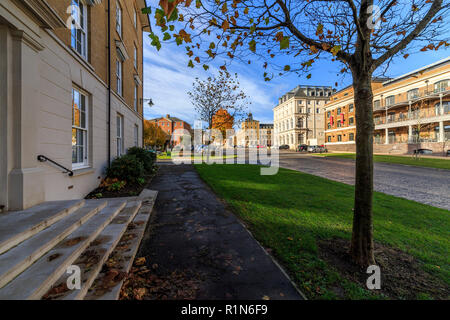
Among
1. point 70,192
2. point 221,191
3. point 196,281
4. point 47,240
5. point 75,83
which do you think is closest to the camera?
point 196,281

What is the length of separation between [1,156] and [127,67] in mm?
9674

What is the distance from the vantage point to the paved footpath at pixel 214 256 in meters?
2.25

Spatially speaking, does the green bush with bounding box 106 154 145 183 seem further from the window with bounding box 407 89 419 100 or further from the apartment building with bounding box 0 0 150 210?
the window with bounding box 407 89 419 100

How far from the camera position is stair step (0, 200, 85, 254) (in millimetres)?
2393

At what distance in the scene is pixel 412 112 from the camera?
3111cm

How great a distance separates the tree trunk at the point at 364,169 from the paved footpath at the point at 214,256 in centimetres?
137

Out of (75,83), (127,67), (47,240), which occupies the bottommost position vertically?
(47,240)

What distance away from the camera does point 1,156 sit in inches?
130

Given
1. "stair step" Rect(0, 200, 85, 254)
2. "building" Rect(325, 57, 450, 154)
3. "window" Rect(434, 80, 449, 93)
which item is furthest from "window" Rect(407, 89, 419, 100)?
"stair step" Rect(0, 200, 85, 254)

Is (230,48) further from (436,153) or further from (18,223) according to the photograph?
(436,153)

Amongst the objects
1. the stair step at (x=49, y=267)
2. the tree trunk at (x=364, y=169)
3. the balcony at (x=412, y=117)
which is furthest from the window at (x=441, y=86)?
the stair step at (x=49, y=267)

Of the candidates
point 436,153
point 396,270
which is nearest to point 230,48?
point 396,270

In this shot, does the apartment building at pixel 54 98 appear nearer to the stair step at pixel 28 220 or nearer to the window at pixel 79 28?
the window at pixel 79 28

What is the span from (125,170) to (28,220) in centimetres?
488
